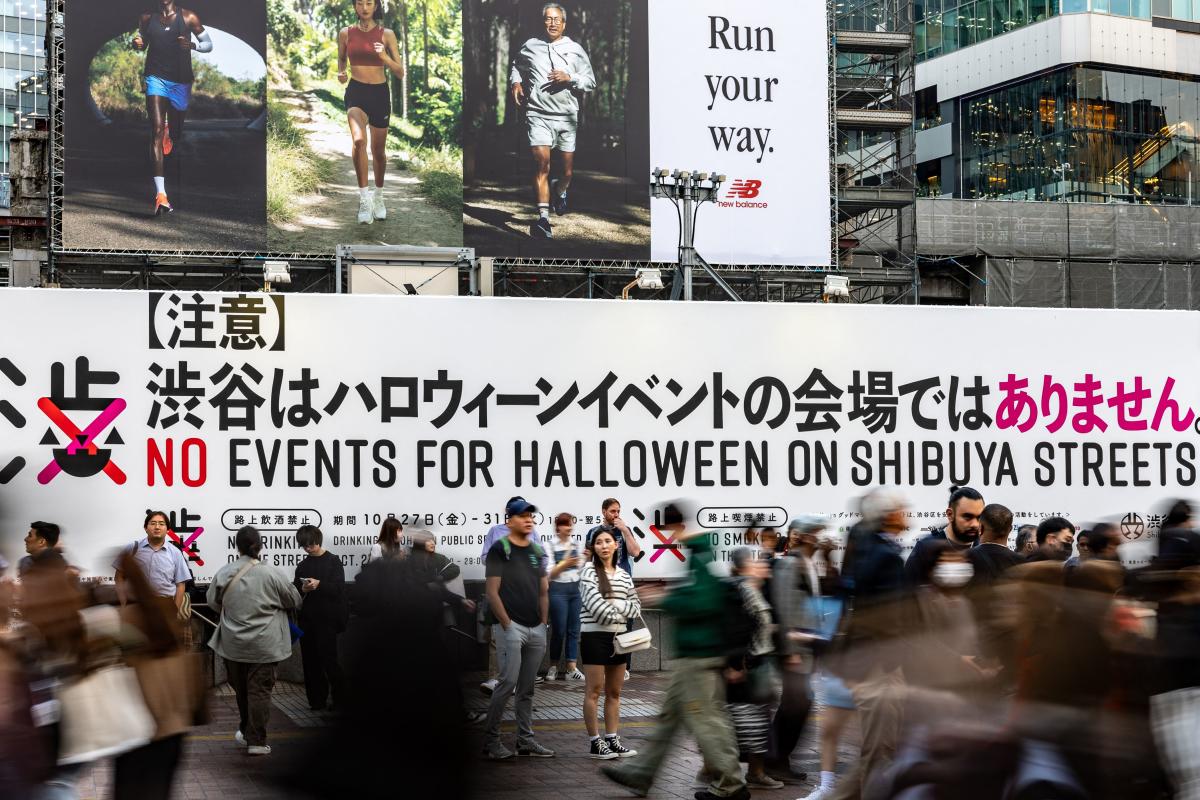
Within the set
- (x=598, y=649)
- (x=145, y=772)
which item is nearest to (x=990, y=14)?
(x=598, y=649)

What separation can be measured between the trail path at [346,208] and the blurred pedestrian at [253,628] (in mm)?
19818

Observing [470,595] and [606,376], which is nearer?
[470,595]

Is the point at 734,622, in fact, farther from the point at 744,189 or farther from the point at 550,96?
the point at 550,96

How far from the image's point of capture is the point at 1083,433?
13.5 meters

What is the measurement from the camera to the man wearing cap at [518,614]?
9.08 metres

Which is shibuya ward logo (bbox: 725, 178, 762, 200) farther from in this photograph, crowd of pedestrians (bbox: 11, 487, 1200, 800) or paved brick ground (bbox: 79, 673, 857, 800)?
crowd of pedestrians (bbox: 11, 487, 1200, 800)

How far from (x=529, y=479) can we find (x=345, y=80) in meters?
18.6

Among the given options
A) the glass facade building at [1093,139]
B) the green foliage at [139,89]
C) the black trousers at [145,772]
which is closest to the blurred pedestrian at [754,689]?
the black trousers at [145,772]

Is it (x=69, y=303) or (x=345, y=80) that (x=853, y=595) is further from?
(x=345, y=80)

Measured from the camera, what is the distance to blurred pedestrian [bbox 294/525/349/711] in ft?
34.2

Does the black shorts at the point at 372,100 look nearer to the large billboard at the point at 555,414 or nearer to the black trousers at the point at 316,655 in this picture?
the large billboard at the point at 555,414

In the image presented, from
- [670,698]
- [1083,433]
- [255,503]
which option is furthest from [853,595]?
[1083,433]

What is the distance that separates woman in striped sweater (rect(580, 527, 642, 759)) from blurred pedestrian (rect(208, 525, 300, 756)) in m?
1.93

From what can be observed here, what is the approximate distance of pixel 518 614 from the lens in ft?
30.0
